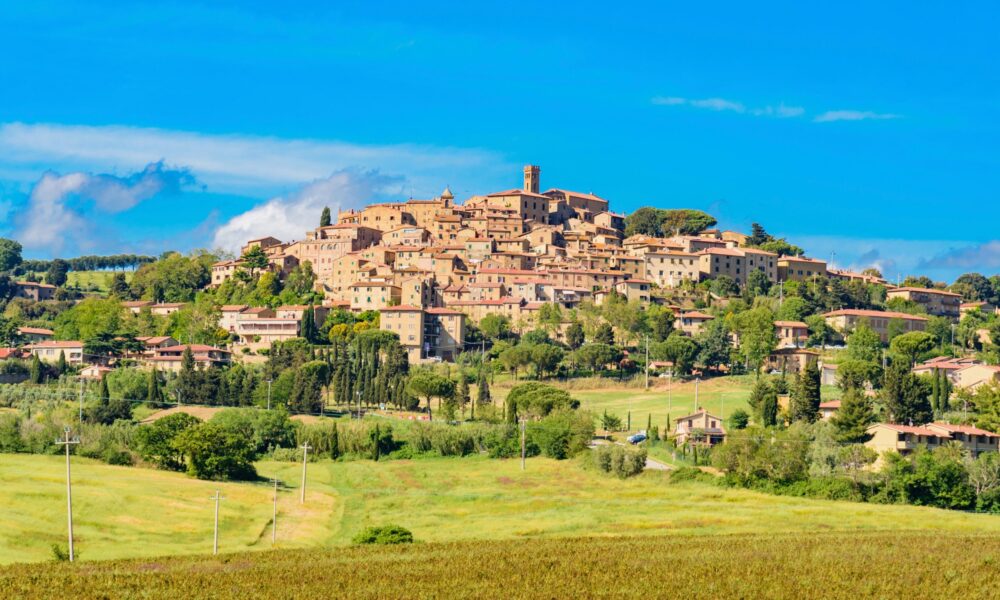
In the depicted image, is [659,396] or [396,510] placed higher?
[659,396]

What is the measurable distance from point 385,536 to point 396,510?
13.2 metres

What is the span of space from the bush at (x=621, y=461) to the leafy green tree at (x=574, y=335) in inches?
1643

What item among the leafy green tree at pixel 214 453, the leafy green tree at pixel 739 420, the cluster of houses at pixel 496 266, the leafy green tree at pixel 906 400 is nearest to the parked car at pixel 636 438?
the leafy green tree at pixel 739 420

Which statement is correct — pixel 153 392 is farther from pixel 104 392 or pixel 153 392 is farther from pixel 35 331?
pixel 35 331

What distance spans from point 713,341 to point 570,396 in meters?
16.9

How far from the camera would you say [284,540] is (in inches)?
2712

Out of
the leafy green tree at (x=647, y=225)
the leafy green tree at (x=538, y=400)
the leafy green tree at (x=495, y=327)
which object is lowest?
the leafy green tree at (x=538, y=400)

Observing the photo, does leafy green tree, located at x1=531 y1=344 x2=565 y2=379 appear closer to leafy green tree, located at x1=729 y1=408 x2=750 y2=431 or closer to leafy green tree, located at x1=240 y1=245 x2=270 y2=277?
leafy green tree, located at x1=729 y1=408 x2=750 y2=431

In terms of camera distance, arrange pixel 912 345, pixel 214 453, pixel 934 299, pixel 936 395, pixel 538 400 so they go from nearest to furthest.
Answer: pixel 214 453 → pixel 936 395 → pixel 538 400 → pixel 912 345 → pixel 934 299

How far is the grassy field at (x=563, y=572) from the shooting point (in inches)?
1941

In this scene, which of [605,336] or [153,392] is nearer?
[153,392]

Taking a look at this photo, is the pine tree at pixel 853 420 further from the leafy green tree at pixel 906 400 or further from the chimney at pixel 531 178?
the chimney at pixel 531 178

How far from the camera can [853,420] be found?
9250cm

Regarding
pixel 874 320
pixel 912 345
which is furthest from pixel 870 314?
pixel 912 345
